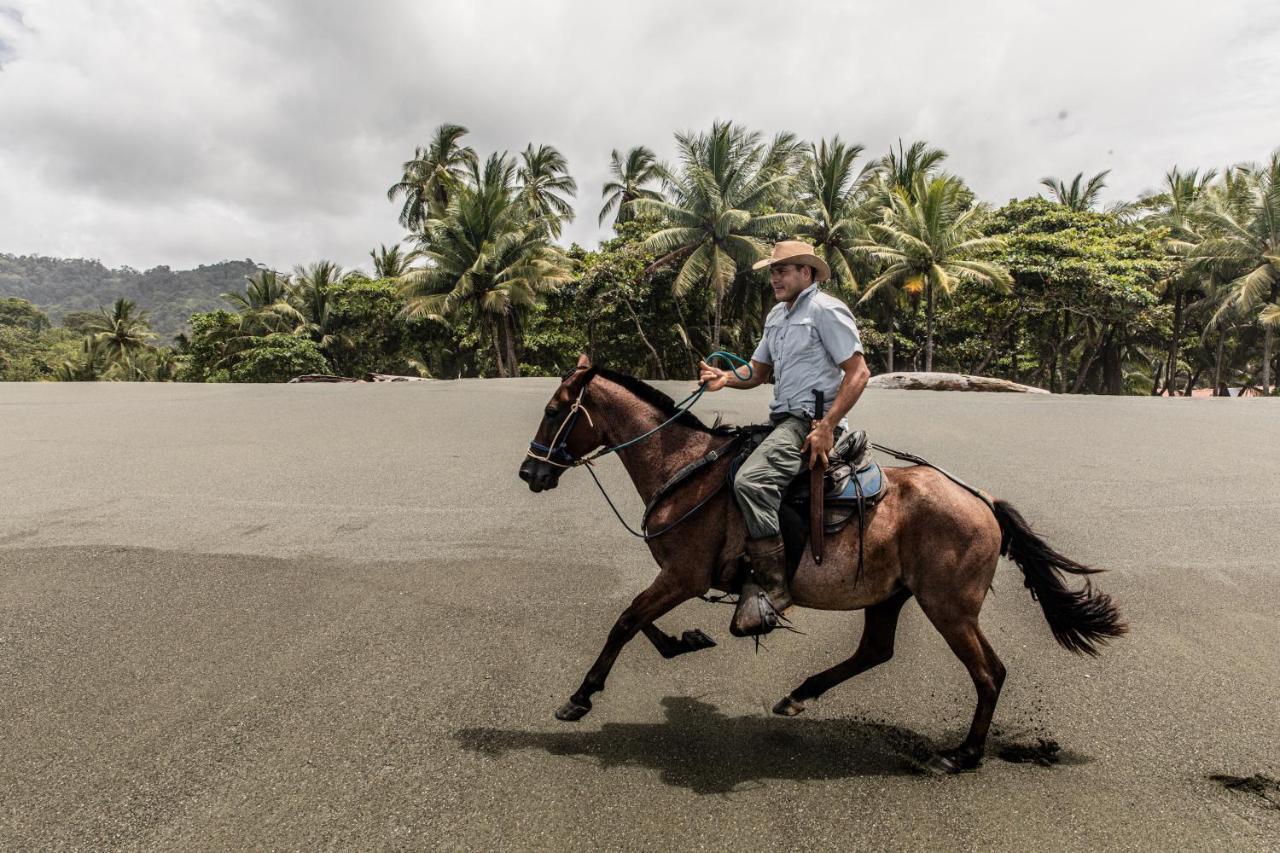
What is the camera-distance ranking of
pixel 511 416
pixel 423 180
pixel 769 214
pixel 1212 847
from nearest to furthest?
pixel 1212 847 → pixel 511 416 → pixel 769 214 → pixel 423 180

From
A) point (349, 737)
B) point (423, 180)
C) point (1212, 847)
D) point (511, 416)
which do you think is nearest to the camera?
point (1212, 847)

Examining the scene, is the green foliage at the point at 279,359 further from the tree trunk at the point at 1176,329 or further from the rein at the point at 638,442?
the tree trunk at the point at 1176,329

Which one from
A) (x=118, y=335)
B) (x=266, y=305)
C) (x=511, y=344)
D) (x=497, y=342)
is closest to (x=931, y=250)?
(x=511, y=344)

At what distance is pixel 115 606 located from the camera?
217 inches

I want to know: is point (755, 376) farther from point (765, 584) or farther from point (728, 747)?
point (728, 747)

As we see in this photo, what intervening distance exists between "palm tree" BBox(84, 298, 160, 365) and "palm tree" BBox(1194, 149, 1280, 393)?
69666mm

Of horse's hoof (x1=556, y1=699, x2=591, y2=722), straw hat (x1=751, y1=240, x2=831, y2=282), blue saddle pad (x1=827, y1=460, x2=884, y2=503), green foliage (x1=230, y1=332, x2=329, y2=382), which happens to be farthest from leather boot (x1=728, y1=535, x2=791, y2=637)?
green foliage (x1=230, y1=332, x2=329, y2=382)

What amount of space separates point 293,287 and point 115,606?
Result: 154 feet

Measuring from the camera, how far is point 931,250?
28.1 m

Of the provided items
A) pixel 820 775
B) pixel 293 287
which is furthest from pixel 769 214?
pixel 293 287

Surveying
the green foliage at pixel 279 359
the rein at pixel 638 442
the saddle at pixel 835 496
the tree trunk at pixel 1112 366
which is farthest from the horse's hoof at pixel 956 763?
the tree trunk at pixel 1112 366

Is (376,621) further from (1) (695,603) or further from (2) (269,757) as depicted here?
(1) (695,603)

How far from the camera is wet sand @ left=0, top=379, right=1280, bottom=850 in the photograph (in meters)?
3.31

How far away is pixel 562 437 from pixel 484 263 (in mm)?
28932
